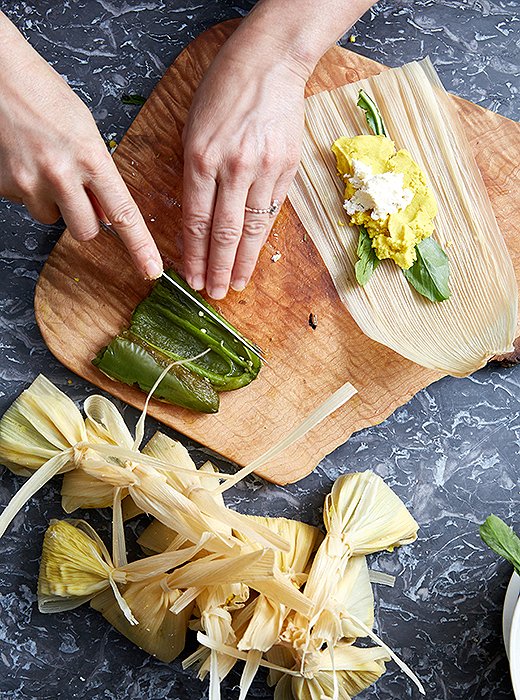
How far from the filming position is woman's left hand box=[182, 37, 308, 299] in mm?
1683

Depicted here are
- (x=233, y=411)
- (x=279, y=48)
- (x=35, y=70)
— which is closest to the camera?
(x=35, y=70)

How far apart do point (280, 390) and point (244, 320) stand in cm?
17

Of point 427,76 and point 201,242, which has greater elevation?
point 427,76

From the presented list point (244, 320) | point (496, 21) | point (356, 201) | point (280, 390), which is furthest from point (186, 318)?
point (496, 21)

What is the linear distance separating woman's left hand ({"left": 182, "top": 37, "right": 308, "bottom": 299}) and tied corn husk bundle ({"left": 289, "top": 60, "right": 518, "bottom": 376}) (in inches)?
4.5

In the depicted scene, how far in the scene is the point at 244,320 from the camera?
1.85 meters

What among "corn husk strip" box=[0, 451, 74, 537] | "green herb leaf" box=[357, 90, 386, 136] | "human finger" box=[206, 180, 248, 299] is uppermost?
"green herb leaf" box=[357, 90, 386, 136]

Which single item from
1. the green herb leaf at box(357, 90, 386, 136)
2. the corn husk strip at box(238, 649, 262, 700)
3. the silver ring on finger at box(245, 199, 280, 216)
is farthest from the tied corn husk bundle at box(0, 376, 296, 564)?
the green herb leaf at box(357, 90, 386, 136)

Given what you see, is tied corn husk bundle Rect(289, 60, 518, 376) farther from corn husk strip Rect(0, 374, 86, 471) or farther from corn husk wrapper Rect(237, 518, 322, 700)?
corn husk strip Rect(0, 374, 86, 471)

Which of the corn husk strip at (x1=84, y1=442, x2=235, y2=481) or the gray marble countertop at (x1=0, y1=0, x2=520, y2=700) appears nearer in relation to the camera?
the corn husk strip at (x1=84, y1=442, x2=235, y2=481)

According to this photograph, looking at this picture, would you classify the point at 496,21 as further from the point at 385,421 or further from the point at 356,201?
the point at 385,421

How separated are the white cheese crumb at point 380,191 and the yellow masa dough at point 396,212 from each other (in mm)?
12

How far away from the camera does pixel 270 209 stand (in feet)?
5.72

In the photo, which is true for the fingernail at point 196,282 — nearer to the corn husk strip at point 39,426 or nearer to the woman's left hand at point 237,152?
the woman's left hand at point 237,152
